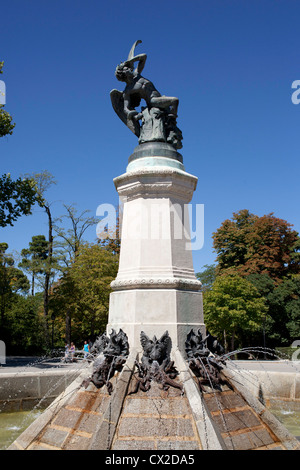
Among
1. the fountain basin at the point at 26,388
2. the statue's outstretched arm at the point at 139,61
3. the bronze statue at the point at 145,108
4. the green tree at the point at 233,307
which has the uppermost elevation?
the statue's outstretched arm at the point at 139,61

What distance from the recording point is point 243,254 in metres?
39.8

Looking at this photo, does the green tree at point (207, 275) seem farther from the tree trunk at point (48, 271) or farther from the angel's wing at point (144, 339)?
the angel's wing at point (144, 339)

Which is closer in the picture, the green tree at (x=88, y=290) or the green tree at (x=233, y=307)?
the green tree at (x=88, y=290)

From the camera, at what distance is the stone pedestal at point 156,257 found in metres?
6.15

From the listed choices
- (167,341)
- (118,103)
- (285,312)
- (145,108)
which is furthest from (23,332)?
(167,341)

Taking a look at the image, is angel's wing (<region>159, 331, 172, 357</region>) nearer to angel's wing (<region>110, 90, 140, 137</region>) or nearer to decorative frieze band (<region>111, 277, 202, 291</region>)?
decorative frieze band (<region>111, 277, 202, 291</region>)

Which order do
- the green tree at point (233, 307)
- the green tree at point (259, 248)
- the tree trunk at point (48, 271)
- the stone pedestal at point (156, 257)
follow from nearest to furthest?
the stone pedestal at point (156, 257)
the tree trunk at point (48, 271)
the green tree at point (233, 307)
the green tree at point (259, 248)

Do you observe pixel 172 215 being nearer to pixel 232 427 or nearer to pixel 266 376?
pixel 232 427

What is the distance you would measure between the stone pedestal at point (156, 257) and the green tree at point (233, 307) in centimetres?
2413

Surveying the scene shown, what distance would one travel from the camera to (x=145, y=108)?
25.2ft

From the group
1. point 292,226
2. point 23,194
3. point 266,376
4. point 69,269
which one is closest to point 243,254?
point 292,226

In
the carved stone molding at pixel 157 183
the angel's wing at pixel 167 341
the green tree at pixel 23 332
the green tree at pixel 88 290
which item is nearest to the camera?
the angel's wing at pixel 167 341

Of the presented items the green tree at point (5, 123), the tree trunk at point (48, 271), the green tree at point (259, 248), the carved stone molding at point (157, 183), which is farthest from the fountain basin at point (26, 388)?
the green tree at point (259, 248)

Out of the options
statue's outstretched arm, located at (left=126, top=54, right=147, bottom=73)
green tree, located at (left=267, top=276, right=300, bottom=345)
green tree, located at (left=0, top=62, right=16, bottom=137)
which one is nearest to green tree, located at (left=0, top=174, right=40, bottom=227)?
green tree, located at (left=0, top=62, right=16, bottom=137)
